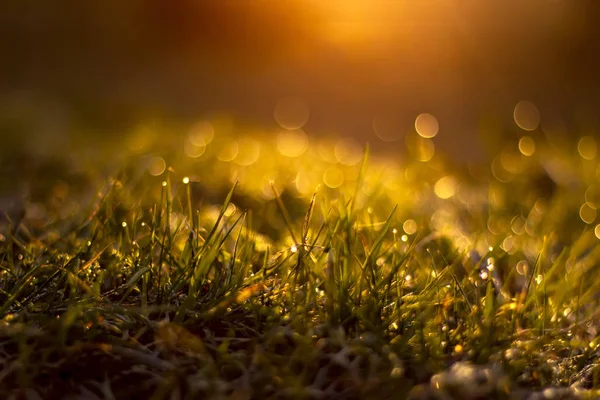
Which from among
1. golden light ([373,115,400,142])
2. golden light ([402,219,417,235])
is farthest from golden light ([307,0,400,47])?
golden light ([402,219,417,235])

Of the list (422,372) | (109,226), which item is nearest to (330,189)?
(109,226)

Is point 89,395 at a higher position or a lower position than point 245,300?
lower

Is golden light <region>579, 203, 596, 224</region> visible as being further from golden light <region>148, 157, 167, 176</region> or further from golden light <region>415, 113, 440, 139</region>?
golden light <region>415, 113, 440, 139</region>

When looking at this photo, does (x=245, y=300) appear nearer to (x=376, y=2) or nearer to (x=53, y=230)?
(x=53, y=230)

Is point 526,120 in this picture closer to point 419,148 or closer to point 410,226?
point 419,148

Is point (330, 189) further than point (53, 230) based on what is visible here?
Yes

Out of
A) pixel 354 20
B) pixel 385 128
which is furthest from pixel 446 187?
pixel 354 20
